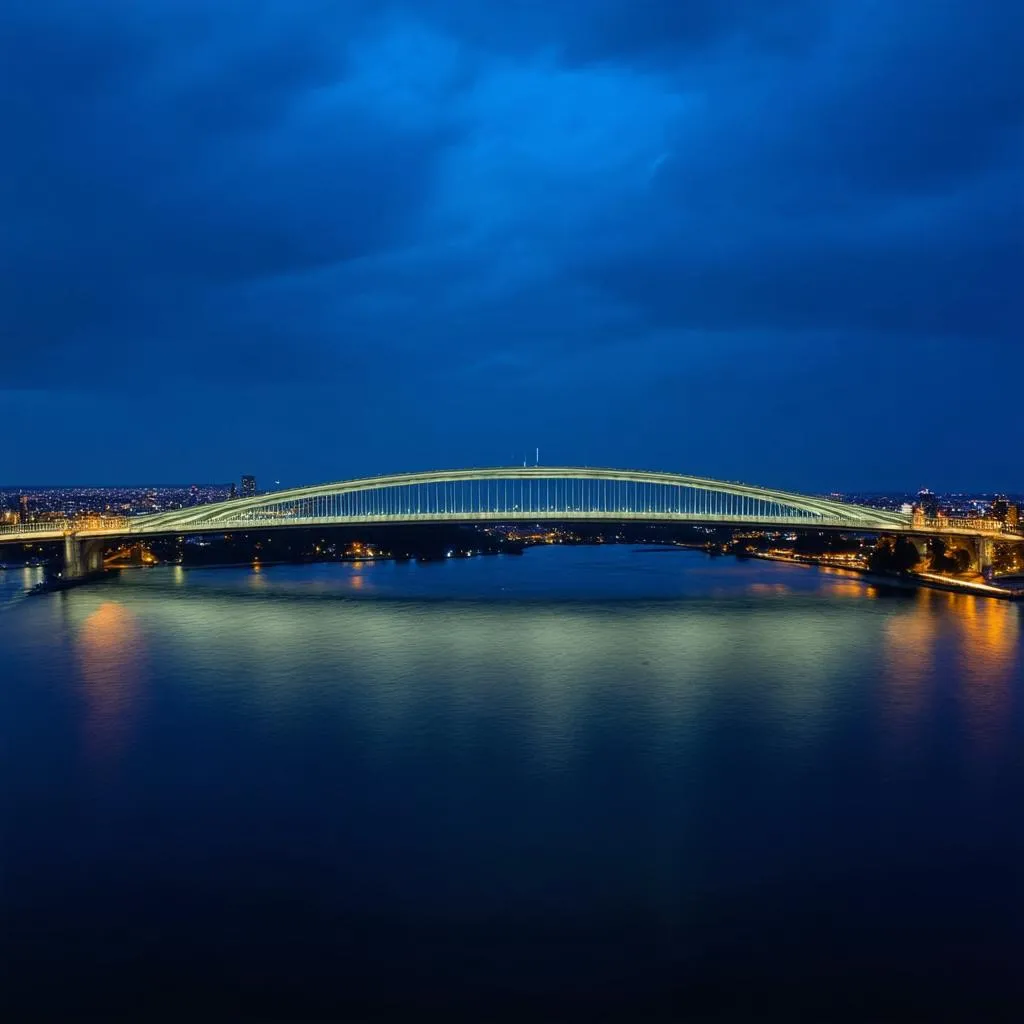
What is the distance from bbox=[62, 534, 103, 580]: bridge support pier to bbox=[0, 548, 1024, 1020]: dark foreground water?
31.5ft

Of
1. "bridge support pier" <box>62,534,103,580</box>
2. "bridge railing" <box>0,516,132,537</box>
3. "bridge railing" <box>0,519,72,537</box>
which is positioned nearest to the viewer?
"bridge support pier" <box>62,534,103,580</box>

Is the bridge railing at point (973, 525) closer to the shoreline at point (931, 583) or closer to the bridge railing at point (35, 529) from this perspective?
the shoreline at point (931, 583)

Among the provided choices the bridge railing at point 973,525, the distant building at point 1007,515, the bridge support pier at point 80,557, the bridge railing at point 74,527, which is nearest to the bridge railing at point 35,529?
the bridge railing at point 74,527

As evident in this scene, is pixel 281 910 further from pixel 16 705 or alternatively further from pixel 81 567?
pixel 81 567

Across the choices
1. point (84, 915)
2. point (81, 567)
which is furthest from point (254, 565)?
point (84, 915)

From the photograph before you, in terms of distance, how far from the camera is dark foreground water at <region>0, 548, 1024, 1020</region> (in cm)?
427

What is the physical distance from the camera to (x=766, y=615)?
17.0 metres

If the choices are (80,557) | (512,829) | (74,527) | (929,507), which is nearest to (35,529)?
(74,527)

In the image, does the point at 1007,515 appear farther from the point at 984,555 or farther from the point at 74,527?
the point at 74,527

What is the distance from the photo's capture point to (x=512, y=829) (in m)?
6.07

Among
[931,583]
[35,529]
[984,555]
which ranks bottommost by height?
[931,583]

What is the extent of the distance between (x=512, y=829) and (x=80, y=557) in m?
20.3

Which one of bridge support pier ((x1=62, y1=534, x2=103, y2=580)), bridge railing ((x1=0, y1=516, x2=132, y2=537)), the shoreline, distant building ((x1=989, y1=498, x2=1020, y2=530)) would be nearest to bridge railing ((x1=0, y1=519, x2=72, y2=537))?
bridge railing ((x1=0, y1=516, x2=132, y2=537))

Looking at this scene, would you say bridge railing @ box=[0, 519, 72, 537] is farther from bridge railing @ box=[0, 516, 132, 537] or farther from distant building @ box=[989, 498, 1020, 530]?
distant building @ box=[989, 498, 1020, 530]
